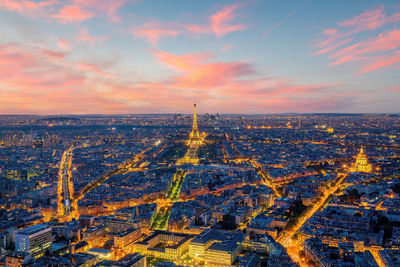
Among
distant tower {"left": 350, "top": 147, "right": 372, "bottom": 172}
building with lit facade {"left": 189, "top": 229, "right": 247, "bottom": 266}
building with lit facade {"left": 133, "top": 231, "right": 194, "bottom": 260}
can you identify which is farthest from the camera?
distant tower {"left": 350, "top": 147, "right": 372, "bottom": 172}

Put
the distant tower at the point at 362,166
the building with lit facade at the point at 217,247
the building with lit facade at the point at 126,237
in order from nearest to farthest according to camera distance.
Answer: the building with lit facade at the point at 217,247 < the building with lit facade at the point at 126,237 < the distant tower at the point at 362,166

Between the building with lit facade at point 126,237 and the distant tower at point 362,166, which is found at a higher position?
the distant tower at point 362,166

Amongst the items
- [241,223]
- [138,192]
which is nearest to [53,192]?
[138,192]

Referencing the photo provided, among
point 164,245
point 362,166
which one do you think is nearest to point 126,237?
point 164,245

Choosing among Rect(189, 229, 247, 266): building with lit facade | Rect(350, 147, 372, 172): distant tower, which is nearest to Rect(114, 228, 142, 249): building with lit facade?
Rect(189, 229, 247, 266): building with lit facade

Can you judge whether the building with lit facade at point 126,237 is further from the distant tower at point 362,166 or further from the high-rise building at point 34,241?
the distant tower at point 362,166

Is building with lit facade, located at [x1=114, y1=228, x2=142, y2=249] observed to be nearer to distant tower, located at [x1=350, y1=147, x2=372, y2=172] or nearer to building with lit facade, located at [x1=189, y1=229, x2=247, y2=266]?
building with lit facade, located at [x1=189, y1=229, x2=247, y2=266]

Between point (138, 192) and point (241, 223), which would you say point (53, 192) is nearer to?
point (138, 192)

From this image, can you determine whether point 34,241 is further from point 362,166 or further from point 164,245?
point 362,166

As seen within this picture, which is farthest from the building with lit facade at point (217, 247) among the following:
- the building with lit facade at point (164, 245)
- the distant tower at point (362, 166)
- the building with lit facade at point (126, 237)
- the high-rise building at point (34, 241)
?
the distant tower at point (362, 166)
